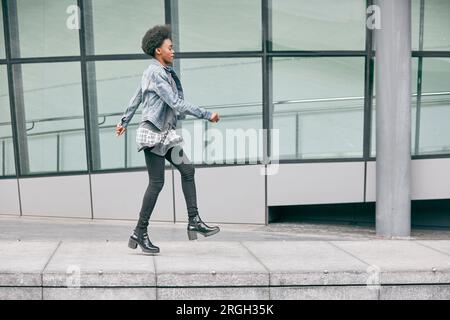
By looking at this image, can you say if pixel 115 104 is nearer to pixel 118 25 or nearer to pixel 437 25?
pixel 118 25

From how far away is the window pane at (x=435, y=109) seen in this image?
48.8ft

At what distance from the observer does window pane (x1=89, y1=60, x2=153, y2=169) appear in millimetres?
14773

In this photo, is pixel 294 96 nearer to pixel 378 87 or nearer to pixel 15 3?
pixel 378 87

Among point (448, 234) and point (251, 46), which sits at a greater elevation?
point (251, 46)

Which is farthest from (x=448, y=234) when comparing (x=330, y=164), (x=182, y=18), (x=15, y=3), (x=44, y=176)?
(x=15, y=3)

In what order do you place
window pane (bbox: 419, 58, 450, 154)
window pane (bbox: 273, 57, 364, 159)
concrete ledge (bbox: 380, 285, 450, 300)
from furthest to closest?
window pane (bbox: 419, 58, 450, 154)
window pane (bbox: 273, 57, 364, 159)
concrete ledge (bbox: 380, 285, 450, 300)

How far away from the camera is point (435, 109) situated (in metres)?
15.0

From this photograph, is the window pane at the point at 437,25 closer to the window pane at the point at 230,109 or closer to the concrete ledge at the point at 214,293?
the window pane at the point at 230,109

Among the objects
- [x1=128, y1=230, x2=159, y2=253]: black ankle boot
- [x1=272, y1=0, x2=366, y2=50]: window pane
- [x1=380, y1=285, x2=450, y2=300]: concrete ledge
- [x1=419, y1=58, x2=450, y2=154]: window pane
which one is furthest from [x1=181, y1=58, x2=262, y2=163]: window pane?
[x1=380, y1=285, x2=450, y2=300]: concrete ledge

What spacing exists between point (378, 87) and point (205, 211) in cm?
335

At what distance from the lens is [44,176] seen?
15109mm

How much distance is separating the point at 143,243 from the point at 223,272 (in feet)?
4.71

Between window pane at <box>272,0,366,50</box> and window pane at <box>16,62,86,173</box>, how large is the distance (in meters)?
3.15

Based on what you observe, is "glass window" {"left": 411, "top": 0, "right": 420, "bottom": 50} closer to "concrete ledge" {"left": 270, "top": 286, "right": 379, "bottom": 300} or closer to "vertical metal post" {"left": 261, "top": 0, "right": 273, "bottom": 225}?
"vertical metal post" {"left": 261, "top": 0, "right": 273, "bottom": 225}
